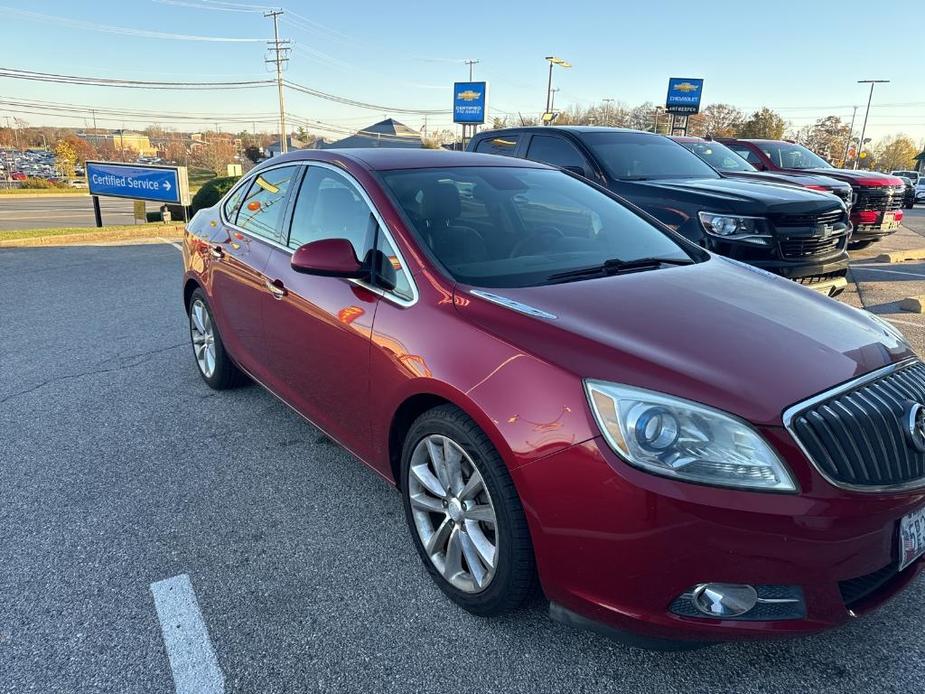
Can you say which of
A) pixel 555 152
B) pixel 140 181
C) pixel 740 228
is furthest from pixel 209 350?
pixel 140 181

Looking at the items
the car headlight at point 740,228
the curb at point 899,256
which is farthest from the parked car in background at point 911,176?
the car headlight at point 740,228

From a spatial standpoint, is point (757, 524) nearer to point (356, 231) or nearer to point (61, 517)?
point (356, 231)

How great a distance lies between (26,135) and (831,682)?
113 m

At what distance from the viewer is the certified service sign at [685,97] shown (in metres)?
44.8

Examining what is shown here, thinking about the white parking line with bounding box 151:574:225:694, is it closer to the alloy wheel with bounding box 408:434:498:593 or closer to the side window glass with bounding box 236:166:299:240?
the alloy wheel with bounding box 408:434:498:593

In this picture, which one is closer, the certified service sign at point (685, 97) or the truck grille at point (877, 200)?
the truck grille at point (877, 200)

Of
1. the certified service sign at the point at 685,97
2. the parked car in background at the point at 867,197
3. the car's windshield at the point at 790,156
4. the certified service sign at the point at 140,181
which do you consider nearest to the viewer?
the parked car in background at the point at 867,197

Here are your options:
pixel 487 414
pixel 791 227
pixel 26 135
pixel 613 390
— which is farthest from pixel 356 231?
pixel 26 135

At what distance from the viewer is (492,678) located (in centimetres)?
211

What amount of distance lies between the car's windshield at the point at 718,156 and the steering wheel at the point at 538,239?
714 centimetres

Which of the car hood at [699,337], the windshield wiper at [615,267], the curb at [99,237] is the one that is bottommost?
the curb at [99,237]

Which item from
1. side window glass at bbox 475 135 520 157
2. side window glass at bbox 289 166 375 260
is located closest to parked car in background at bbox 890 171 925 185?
side window glass at bbox 475 135 520 157

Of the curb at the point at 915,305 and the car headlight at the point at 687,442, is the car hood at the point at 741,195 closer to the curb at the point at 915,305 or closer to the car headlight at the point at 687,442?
the curb at the point at 915,305

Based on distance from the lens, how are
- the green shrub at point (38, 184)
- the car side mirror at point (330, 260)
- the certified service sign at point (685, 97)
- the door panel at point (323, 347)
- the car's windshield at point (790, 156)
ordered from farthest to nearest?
the green shrub at point (38, 184) < the certified service sign at point (685, 97) < the car's windshield at point (790, 156) < the door panel at point (323, 347) < the car side mirror at point (330, 260)
